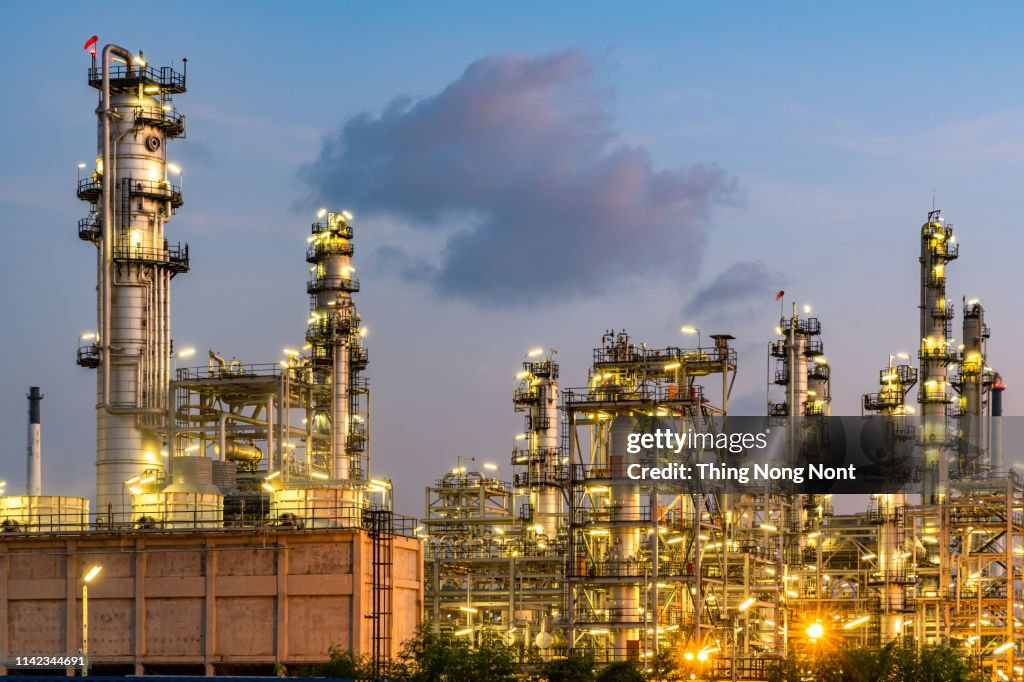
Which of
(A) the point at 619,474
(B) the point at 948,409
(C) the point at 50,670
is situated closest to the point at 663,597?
(A) the point at 619,474

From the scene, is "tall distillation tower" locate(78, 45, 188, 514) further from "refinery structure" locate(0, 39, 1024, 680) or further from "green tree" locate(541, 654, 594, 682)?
"green tree" locate(541, 654, 594, 682)

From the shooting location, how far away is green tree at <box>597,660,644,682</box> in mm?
51906

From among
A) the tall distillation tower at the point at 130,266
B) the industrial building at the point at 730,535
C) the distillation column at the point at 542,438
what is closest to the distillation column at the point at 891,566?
the industrial building at the point at 730,535

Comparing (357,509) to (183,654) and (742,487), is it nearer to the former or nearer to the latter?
(183,654)

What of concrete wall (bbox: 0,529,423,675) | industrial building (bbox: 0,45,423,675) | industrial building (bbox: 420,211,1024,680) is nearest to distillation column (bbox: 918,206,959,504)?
industrial building (bbox: 420,211,1024,680)

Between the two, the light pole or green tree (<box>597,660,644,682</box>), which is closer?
the light pole

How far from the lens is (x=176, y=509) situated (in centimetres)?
5850

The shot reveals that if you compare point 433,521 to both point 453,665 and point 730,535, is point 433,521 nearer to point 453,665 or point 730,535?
point 730,535

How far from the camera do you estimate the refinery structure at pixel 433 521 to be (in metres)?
53.2

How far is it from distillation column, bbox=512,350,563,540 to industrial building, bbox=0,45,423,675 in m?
9.86

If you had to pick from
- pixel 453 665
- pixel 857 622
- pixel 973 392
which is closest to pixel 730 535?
pixel 857 622

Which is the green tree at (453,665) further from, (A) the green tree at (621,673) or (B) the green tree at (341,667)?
(A) the green tree at (621,673)

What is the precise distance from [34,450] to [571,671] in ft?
147

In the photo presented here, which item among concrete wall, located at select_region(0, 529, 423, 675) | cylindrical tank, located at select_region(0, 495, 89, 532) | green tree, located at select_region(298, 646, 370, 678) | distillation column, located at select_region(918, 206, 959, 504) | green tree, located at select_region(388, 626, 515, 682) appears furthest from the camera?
distillation column, located at select_region(918, 206, 959, 504)
